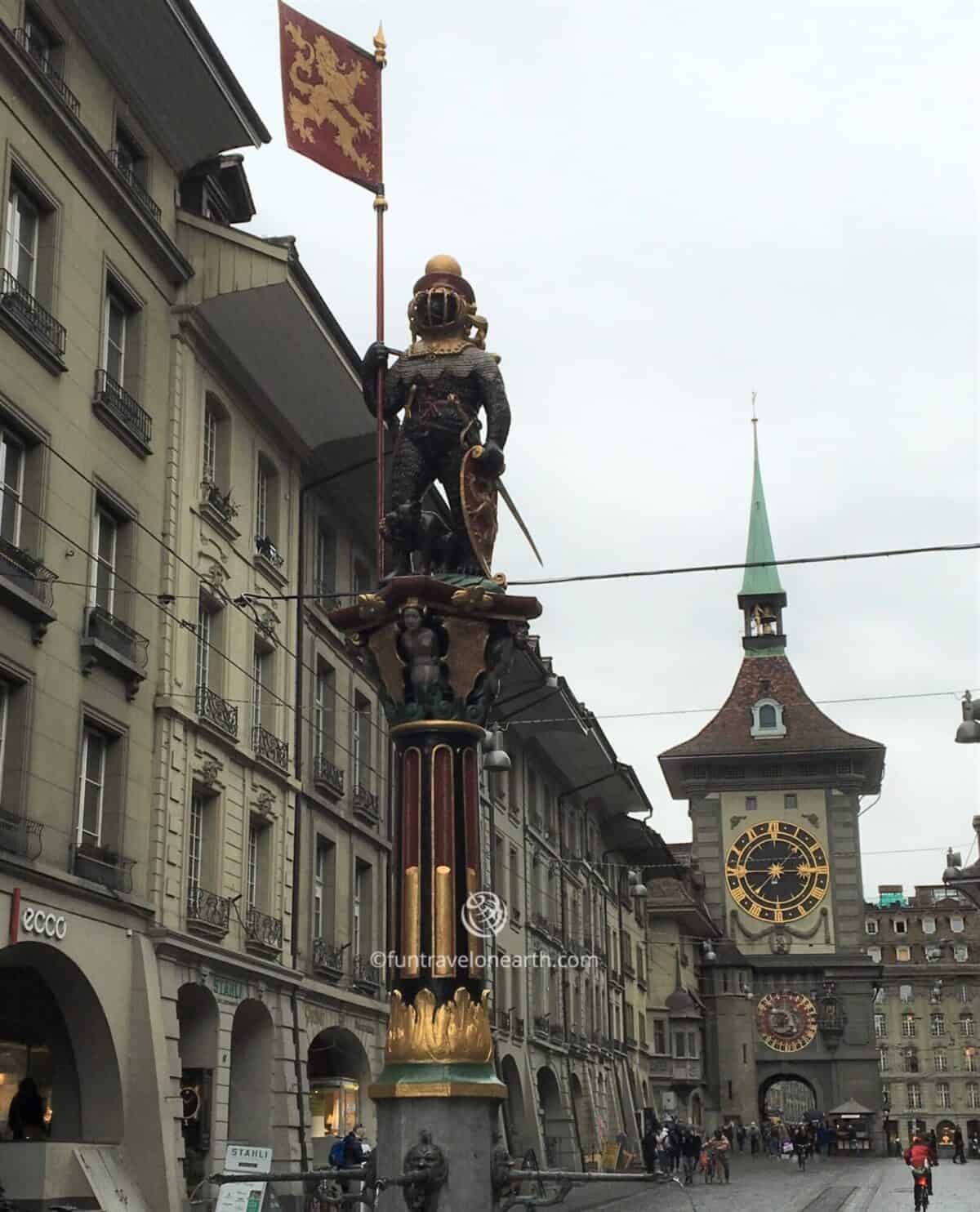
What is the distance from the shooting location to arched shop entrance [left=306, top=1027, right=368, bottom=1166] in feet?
98.9

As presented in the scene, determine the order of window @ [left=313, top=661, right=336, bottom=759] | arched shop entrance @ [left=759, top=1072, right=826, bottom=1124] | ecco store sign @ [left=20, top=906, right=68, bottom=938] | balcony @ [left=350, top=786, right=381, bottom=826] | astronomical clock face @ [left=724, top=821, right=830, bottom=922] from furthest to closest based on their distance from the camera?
arched shop entrance @ [left=759, top=1072, right=826, bottom=1124] < astronomical clock face @ [left=724, top=821, right=830, bottom=922] < balcony @ [left=350, top=786, right=381, bottom=826] < window @ [left=313, top=661, right=336, bottom=759] < ecco store sign @ [left=20, top=906, right=68, bottom=938]

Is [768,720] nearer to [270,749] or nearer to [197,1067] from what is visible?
[270,749]

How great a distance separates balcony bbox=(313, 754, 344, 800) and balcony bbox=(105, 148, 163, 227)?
387 inches

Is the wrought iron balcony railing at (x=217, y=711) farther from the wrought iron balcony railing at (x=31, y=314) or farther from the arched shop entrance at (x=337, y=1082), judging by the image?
the arched shop entrance at (x=337, y=1082)

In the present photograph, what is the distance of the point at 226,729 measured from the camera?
82.9ft

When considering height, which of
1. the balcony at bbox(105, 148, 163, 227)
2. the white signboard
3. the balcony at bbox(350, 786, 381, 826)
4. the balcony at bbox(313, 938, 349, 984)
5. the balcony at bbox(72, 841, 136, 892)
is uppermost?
the balcony at bbox(105, 148, 163, 227)

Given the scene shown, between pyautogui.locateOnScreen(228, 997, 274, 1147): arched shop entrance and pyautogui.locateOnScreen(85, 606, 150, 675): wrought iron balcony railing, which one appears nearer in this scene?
pyautogui.locateOnScreen(85, 606, 150, 675): wrought iron balcony railing

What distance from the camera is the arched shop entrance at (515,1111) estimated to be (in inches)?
1667

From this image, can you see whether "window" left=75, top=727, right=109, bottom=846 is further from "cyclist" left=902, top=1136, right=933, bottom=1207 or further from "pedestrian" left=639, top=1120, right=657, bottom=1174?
"pedestrian" left=639, top=1120, right=657, bottom=1174

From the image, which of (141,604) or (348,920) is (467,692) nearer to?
(141,604)

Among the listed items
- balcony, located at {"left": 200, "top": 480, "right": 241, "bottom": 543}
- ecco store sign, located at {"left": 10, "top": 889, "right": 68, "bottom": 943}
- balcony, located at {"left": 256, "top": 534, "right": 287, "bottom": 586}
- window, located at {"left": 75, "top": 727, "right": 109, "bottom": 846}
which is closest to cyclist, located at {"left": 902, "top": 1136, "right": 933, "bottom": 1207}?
balcony, located at {"left": 256, "top": 534, "right": 287, "bottom": 586}

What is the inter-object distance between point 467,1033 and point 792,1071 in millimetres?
70753

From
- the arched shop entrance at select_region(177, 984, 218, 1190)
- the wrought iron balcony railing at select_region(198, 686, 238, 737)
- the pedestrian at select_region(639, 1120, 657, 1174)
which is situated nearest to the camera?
the arched shop entrance at select_region(177, 984, 218, 1190)

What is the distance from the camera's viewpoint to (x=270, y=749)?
27391 millimetres
